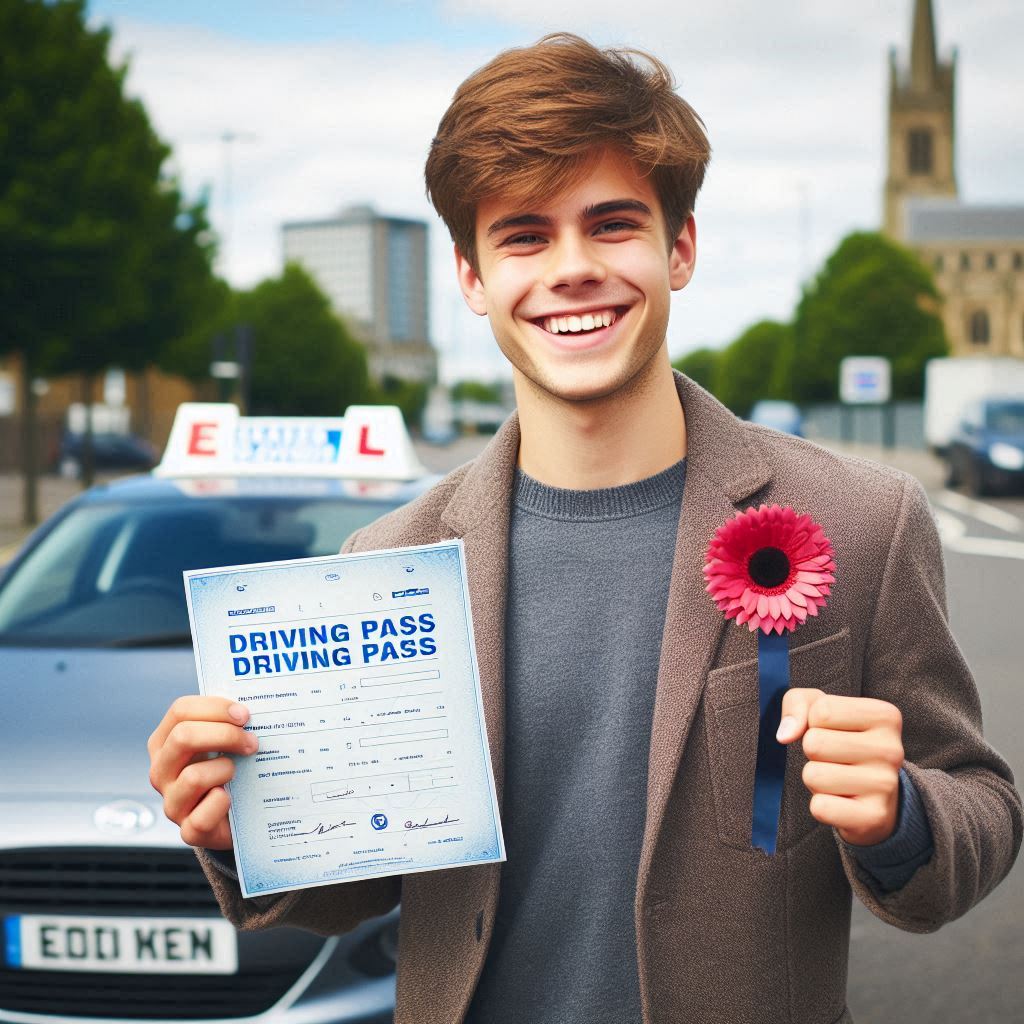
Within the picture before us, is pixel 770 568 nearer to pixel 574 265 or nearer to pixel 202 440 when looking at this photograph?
pixel 574 265

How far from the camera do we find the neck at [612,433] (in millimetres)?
1836

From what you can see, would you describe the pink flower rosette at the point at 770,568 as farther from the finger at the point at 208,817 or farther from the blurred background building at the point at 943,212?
the blurred background building at the point at 943,212

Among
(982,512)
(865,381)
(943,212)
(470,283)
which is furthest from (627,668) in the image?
(943,212)

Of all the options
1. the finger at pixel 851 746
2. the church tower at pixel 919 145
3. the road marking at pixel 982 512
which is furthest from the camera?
the church tower at pixel 919 145

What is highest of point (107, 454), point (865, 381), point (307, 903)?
point (307, 903)

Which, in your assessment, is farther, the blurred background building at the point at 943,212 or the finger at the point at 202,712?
the blurred background building at the point at 943,212

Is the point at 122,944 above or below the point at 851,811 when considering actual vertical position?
below

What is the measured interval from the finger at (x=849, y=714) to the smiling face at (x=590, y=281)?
510 millimetres

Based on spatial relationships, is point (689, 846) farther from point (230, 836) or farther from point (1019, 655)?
point (1019, 655)

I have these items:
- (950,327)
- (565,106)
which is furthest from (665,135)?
(950,327)

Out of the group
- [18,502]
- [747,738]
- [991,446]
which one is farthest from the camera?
[18,502]

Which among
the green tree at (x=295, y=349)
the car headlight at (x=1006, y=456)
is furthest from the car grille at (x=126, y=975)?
the green tree at (x=295, y=349)

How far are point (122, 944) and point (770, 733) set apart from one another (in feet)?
7.01

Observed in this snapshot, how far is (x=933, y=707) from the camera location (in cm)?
170
